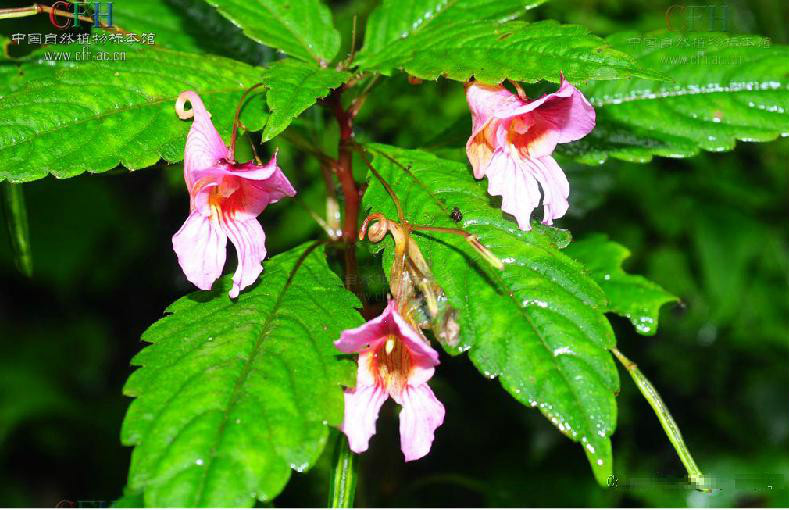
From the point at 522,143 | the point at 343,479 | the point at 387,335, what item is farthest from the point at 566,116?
the point at 343,479

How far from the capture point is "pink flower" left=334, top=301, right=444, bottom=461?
3.76 ft

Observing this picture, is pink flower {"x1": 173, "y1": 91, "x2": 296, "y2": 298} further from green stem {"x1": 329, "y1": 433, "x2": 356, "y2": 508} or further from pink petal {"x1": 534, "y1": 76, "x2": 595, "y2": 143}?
pink petal {"x1": 534, "y1": 76, "x2": 595, "y2": 143}

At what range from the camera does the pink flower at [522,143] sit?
1.28 m

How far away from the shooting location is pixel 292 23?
1558 mm

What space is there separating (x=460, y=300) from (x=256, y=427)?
0.35 m

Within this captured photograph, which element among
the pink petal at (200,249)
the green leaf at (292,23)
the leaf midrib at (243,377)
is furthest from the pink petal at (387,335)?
the green leaf at (292,23)

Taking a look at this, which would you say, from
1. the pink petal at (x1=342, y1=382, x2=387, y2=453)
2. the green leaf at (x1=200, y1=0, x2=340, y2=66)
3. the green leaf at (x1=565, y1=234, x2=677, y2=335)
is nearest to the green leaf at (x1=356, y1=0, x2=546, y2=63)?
the green leaf at (x1=200, y1=0, x2=340, y2=66)

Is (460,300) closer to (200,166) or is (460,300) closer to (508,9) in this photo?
(200,166)

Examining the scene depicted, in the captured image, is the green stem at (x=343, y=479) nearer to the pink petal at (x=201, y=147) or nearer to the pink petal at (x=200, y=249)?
the pink petal at (x=200, y=249)

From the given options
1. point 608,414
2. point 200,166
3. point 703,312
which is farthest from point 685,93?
point 703,312

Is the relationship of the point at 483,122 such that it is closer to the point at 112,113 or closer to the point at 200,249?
the point at 200,249

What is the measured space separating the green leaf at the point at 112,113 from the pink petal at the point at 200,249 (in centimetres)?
13

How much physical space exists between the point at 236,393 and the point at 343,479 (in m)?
0.31

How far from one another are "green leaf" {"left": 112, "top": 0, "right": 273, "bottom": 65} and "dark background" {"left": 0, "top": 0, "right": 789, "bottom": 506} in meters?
0.24
